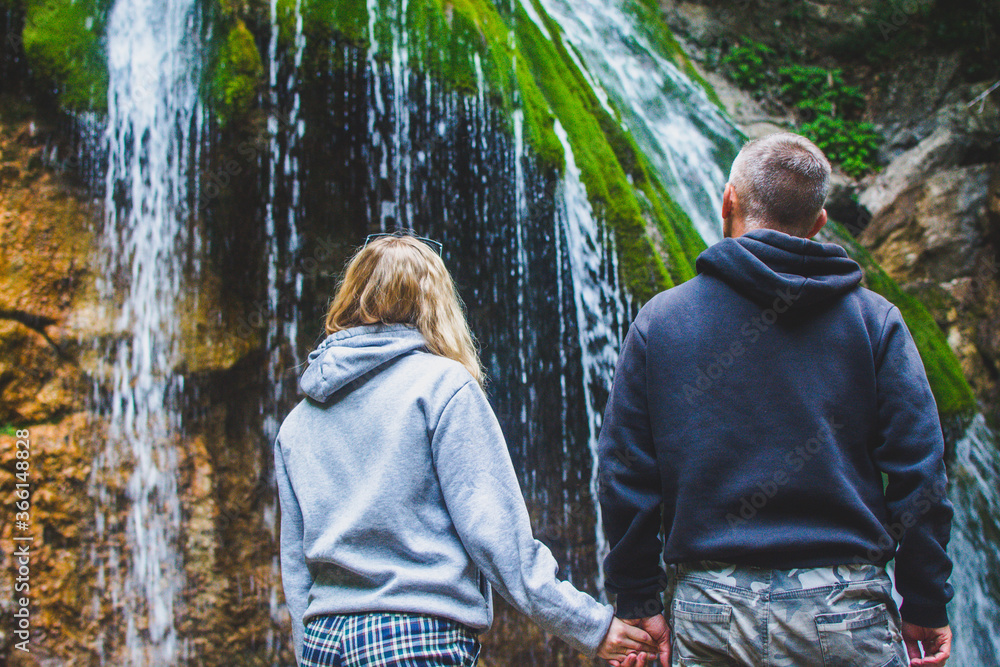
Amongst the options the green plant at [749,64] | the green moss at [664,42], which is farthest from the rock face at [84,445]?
the green plant at [749,64]

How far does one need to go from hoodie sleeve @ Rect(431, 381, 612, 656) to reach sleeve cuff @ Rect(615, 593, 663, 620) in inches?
7.1

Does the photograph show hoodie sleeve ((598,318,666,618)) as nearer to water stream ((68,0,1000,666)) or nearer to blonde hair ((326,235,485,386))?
blonde hair ((326,235,485,386))

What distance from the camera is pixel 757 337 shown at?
164cm

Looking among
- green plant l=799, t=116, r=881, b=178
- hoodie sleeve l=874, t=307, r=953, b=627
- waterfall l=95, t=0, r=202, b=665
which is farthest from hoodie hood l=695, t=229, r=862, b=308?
green plant l=799, t=116, r=881, b=178

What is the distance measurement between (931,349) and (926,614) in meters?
3.75

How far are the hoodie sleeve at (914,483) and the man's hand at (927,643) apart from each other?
0.03 metres

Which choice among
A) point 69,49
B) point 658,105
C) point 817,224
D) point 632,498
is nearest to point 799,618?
point 632,498

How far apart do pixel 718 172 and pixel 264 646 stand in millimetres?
4835

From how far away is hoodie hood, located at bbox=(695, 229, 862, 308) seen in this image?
160cm

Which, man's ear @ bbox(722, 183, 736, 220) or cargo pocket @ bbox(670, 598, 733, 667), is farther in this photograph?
man's ear @ bbox(722, 183, 736, 220)

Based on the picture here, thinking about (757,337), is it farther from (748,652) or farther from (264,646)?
(264,646)

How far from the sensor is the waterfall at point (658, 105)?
5195mm

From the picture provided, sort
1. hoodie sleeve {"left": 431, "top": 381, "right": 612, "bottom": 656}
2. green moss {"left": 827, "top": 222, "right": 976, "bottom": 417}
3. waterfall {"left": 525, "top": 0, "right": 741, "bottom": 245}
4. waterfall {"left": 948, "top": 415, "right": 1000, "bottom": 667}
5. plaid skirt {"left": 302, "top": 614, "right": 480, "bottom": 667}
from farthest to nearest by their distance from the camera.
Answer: waterfall {"left": 525, "top": 0, "right": 741, "bottom": 245} → green moss {"left": 827, "top": 222, "right": 976, "bottom": 417} → waterfall {"left": 948, "top": 415, "right": 1000, "bottom": 667} → hoodie sleeve {"left": 431, "top": 381, "right": 612, "bottom": 656} → plaid skirt {"left": 302, "top": 614, "right": 480, "bottom": 667}

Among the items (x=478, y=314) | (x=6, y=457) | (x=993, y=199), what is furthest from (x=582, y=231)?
(x=993, y=199)
